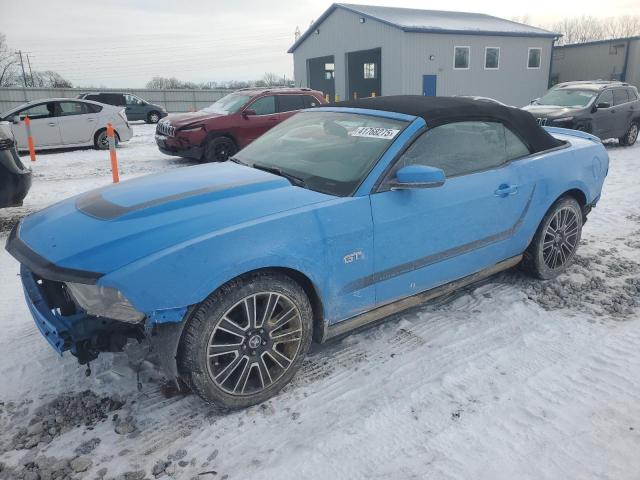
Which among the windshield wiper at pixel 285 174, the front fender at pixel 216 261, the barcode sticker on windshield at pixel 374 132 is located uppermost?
the barcode sticker on windshield at pixel 374 132

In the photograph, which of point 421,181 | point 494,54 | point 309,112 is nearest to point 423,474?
point 421,181

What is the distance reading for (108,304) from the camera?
92.9 inches

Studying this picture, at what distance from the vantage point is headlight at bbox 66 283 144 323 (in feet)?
7.64

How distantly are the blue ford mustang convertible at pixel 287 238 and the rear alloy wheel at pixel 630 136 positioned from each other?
1128cm

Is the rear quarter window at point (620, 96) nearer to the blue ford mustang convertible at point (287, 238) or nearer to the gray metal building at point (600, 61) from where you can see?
the blue ford mustang convertible at point (287, 238)

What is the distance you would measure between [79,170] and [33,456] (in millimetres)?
8761

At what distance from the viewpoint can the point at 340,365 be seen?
3.16m

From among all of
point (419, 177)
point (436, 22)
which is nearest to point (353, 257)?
point (419, 177)

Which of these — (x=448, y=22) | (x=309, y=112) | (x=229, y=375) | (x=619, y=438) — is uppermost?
(x=448, y=22)

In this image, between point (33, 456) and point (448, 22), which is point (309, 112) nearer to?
point (33, 456)

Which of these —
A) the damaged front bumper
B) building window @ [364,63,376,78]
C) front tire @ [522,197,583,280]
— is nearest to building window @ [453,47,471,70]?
building window @ [364,63,376,78]

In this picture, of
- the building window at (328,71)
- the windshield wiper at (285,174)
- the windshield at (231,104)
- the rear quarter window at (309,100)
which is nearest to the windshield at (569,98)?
the rear quarter window at (309,100)

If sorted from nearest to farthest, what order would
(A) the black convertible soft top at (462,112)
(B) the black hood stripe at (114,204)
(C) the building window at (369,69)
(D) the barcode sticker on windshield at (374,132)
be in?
(B) the black hood stripe at (114,204)
(D) the barcode sticker on windshield at (374,132)
(A) the black convertible soft top at (462,112)
(C) the building window at (369,69)

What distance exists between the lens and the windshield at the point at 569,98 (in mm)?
12250
